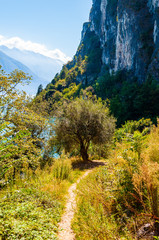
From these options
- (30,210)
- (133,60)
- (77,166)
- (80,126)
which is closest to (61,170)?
(30,210)

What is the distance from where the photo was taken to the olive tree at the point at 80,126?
13891 millimetres

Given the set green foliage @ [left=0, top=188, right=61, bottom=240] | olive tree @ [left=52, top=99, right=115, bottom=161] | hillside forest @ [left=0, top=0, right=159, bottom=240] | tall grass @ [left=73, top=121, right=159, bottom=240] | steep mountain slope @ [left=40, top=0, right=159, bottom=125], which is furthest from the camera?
steep mountain slope @ [left=40, top=0, right=159, bottom=125]

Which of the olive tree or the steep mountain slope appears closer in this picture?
the olive tree

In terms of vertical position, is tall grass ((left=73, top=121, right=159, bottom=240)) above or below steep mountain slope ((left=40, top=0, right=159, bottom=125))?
below

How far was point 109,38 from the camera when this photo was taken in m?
82.9

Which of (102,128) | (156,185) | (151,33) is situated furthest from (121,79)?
(156,185)

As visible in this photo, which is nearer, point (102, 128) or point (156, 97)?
point (102, 128)

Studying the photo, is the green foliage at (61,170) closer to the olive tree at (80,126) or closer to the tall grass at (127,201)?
the tall grass at (127,201)

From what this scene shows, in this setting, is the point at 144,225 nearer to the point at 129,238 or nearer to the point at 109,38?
the point at 129,238

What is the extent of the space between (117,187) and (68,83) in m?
132

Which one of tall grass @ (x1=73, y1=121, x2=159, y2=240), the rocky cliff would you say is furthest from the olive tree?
the rocky cliff

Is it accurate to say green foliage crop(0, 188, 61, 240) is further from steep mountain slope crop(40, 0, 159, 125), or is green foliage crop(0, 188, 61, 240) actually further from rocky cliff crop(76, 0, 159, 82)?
rocky cliff crop(76, 0, 159, 82)

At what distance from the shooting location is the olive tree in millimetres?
13891

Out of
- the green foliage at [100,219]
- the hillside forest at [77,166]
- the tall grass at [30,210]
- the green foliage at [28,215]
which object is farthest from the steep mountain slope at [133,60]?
the green foliage at [100,219]
